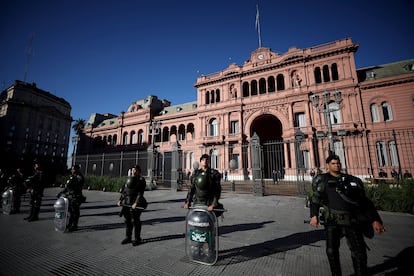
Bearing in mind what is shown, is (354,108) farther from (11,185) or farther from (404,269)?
(11,185)

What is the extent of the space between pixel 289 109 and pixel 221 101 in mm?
9387

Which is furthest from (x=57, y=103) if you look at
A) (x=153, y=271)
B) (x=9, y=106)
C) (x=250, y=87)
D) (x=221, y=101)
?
(x=153, y=271)

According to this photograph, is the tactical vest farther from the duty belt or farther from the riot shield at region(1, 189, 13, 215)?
the riot shield at region(1, 189, 13, 215)

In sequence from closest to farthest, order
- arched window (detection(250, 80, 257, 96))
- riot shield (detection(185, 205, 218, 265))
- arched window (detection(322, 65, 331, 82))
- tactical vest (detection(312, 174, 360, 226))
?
1. tactical vest (detection(312, 174, 360, 226))
2. riot shield (detection(185, 205, 218, 265))
3. arched window (detection(322, 65, 331, 82))
4. arched window (detection(250, 80, 257, 96))

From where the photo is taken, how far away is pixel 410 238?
13.4 ft

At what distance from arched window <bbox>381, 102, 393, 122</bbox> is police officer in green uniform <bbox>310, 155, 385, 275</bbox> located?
77.8 feet

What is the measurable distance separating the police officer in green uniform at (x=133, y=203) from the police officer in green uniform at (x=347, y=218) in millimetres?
3513

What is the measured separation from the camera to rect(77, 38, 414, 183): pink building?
1758 centimetres

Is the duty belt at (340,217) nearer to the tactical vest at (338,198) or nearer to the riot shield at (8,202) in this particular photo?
the tactical vest at (338,198)

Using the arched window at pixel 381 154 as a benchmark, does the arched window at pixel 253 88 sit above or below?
above

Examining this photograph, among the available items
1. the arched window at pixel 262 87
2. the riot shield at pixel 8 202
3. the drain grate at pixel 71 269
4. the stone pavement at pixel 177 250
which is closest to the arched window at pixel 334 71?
the arched window at pixel 262 87

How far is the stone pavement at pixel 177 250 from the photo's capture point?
2.87 m

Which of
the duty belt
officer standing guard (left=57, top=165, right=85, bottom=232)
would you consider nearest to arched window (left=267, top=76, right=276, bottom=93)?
the duty belt

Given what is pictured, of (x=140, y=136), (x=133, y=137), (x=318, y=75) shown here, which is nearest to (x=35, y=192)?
(x=318, y=75)
